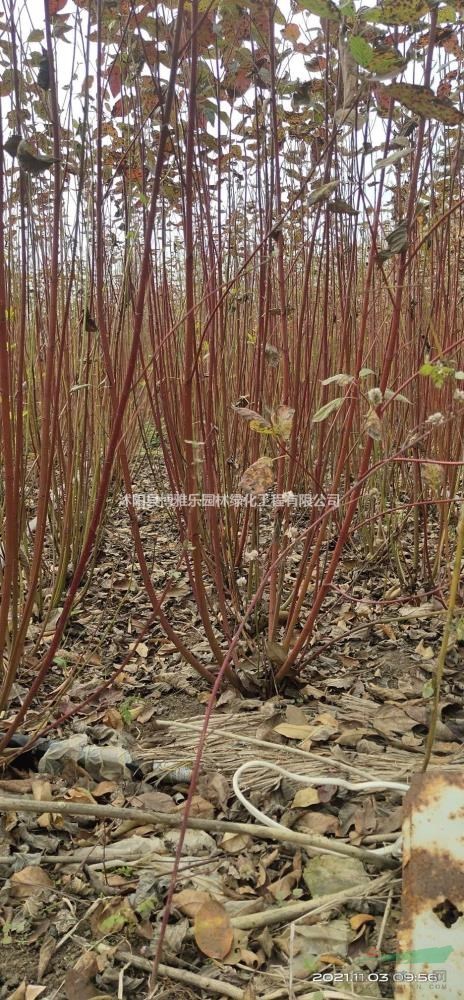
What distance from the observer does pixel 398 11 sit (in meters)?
0.81

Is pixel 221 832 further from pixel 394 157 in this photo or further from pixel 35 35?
pixel 35 35

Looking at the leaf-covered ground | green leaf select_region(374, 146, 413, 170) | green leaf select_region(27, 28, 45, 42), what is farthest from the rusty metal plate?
green leaf select_region(27, 28, 45, 42)

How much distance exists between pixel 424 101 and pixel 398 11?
0.13 metres

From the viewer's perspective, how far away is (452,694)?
134 cm

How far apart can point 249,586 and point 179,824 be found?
0.87 meters

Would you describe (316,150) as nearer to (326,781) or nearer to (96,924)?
(326,781)

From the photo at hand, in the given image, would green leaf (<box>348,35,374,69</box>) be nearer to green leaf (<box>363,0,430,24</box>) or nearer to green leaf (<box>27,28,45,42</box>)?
green leaf (<box>363,0,430,24</box>)

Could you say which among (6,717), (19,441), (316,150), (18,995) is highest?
(316,150)

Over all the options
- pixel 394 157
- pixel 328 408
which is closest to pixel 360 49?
Answer: pixel 394 157

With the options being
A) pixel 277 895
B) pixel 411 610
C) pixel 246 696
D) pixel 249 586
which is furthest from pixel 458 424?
pixel 277 895

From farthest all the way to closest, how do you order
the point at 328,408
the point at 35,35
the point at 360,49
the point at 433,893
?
the point at 35,35
the point at 328,408
the point at 360,49
the point at 433,893

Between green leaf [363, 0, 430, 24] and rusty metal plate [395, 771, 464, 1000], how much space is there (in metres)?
A: 0.95

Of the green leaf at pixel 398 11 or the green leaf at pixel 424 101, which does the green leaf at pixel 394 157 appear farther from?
the green leaf at pixel 398 11

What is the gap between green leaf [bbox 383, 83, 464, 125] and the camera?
0.79m
